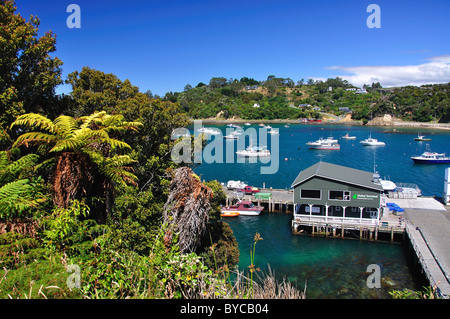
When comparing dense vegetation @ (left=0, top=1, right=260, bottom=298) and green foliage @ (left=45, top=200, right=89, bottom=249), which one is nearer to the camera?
dense vegetation @ (left=0, top=1, right=260, bottom=298)

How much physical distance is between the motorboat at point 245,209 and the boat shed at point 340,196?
5.40m

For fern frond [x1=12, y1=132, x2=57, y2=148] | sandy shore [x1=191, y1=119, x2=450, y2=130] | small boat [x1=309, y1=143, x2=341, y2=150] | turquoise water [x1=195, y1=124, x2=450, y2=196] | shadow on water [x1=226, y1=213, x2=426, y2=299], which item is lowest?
shadow on water [x1=226, y1=213, x2=426, y2=299]

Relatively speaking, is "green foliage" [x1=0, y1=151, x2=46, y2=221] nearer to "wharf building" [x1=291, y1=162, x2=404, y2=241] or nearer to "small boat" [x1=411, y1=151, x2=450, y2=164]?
"wharf building" [x1=291, y1=162, x2=404, y2=241]

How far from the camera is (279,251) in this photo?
27609mm

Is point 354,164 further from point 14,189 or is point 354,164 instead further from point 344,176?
point 14,189

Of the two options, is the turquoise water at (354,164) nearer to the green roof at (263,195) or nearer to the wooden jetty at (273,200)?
the wooden jetty at (273,200)

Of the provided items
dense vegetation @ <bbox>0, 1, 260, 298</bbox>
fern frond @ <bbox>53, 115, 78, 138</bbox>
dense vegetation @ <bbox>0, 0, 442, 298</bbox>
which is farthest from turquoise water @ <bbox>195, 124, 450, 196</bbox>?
fern frond @ <bbox>53, 115, 78, 138</bbox>

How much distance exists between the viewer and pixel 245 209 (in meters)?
36.8

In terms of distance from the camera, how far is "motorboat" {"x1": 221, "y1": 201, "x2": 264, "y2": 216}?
36647 millimetres

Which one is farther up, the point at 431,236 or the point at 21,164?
the point at 21,164

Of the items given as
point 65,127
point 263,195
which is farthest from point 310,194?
point 65,127

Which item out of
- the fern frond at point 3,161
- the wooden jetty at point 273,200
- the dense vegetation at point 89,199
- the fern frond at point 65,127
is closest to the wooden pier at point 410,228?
the wooden jetty at point 273,200

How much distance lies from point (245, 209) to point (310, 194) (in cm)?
846

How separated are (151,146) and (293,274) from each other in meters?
13.8
